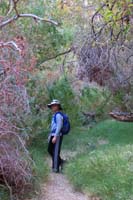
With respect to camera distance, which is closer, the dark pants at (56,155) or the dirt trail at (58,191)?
the dirt trail at (58,191)

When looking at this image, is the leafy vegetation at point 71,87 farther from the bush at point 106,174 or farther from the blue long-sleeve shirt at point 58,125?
the blue long-sleeve shirt at point 58,125

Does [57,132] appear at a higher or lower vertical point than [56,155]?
higher

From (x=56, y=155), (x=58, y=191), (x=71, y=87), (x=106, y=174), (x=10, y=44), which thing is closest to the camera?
(x=10, y=44)

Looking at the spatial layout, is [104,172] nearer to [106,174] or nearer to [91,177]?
[106,174]

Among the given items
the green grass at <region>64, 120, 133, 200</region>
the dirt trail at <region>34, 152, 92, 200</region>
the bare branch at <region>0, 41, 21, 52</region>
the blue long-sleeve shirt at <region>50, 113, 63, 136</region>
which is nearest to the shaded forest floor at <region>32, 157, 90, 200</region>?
the dirt trail at <region>34, 152, 92, 200</region>

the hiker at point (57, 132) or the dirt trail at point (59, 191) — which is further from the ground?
the hiker at point (57, 132)

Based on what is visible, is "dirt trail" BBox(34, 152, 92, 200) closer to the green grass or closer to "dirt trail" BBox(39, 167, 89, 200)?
"dirt trail" BBox(39, 167, 89, 200)

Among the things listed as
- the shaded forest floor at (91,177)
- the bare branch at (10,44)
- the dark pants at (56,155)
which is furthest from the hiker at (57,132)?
the bare branch at (10,44)

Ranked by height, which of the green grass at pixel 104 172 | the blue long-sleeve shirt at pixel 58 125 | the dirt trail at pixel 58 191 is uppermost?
the blue long-sleeve shirt at pixel 58 125

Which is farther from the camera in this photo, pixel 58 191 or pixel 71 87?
pixel 71 87

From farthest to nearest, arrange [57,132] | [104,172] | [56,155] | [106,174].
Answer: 1. [56,155]
2. [57,132]
3. [104,172]
4. [106,174]

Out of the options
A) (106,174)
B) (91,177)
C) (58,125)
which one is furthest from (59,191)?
(58,125)

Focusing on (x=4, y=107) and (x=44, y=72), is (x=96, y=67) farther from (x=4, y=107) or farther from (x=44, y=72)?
(x=4, y=107)

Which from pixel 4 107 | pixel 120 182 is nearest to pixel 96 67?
pixel 120 182
